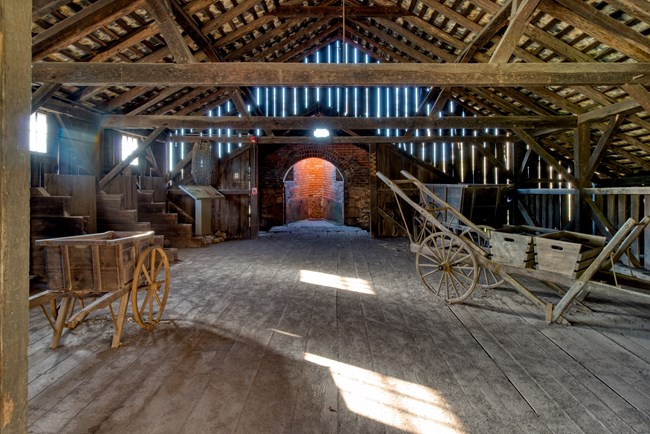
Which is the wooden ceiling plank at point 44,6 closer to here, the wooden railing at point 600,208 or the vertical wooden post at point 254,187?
the vertical wooden post at point 254,187

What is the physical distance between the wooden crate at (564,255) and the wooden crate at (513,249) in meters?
0.08

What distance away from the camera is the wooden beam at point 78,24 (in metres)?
4.34

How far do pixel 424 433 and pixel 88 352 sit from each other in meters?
2.60

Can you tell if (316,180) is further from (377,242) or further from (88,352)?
(88,352)

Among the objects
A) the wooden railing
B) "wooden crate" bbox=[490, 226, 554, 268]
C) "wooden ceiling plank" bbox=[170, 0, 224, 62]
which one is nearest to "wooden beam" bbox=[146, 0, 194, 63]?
"wooden ceiling plank" bbox=[170, 0, 224, 62]

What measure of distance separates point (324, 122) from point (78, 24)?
469 cm

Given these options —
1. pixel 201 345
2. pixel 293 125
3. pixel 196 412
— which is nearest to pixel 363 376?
pixel 196 412

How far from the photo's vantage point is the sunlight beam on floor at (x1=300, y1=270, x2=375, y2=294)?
4984 millimetres

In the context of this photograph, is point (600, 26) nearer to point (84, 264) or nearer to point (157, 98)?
point (84, 264)

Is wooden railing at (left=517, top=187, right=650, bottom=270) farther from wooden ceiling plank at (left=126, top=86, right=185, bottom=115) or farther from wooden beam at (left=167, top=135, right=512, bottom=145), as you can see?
wooden ceiling plank at (left=126, top=86, right=185, bottom=115)

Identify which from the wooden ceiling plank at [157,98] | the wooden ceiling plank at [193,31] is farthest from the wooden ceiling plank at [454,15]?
the wooden ceiling plank at [157,98]

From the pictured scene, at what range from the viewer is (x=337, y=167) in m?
12.4

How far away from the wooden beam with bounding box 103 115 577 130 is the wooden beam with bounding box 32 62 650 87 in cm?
300

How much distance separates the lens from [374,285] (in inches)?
203
